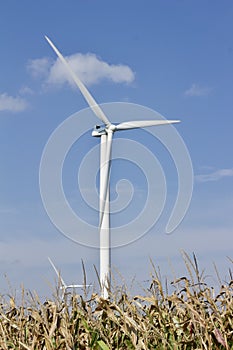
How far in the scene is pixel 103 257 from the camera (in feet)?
54.1

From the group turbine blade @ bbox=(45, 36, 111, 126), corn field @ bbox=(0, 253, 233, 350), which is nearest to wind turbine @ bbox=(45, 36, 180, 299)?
turbine blade @ bbox=(45, 36, 111, 126)

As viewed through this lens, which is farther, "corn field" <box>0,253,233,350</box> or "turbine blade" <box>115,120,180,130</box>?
"turbine blade" <box>115,120,180,130</box>

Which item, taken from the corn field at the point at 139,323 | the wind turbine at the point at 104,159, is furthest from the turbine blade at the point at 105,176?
the corn field at the point at 139,323

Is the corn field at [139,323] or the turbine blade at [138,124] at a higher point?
the turbine blade at [138,124]

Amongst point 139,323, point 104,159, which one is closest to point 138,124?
point 104,159

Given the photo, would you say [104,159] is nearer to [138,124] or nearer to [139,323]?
[138,124]

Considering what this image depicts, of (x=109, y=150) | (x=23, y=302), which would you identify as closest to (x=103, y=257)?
(x=109, y=150)

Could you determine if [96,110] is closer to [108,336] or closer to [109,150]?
[109,150]

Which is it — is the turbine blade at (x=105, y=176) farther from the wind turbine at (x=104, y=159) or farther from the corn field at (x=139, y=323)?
the corn field at (x=139, y=323)

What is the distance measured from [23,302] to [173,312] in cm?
91

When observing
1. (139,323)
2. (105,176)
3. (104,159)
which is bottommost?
(139,323)

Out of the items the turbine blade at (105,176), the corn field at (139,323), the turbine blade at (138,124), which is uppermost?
the turbine blade at (138,124)

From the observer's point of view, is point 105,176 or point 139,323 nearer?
point 139,323

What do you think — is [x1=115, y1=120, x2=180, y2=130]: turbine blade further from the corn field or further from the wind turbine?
the corn field
